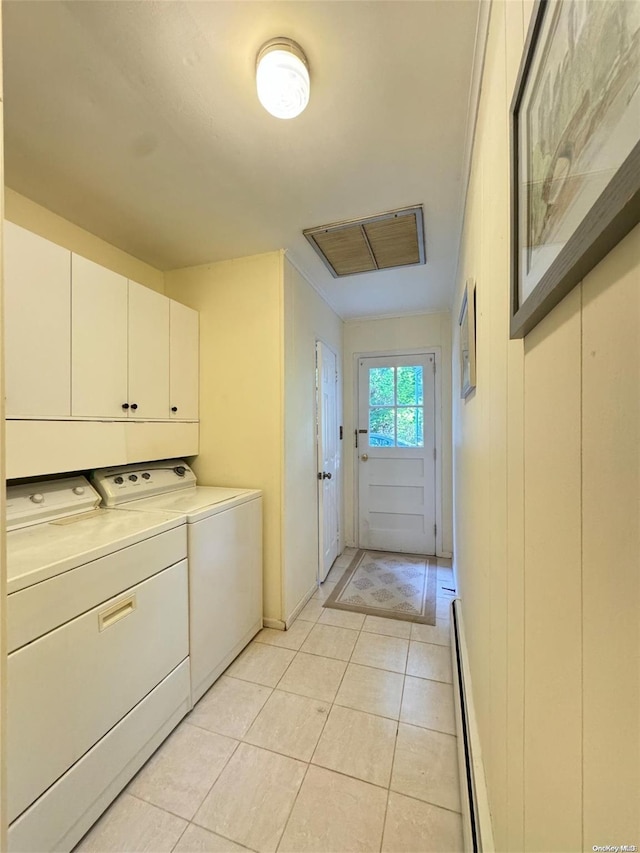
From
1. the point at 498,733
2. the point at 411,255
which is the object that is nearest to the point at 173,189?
the point at 411,255

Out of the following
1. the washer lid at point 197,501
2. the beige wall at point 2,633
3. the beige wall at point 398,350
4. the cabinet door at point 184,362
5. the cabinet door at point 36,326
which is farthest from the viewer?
the beige wall at point 398,350

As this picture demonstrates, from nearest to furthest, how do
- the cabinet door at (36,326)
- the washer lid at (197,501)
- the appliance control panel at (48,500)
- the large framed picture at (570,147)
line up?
the large framed picture at (570,147) < the cabinet door at (36,326) < the appliance control panel at (48,500) < the washer lid at (197,501)

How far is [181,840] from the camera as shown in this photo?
3.49 ft

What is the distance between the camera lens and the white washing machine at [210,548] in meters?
1.61

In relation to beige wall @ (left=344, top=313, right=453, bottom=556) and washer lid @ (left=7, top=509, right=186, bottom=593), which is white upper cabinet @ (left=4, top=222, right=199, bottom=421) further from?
beige wall @ (left=344, top=313, right=453, bottom=556)

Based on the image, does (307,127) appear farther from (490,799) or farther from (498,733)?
(490,799)

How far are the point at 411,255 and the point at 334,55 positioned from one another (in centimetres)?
129

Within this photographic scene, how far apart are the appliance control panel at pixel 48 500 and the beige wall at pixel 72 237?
1280 millimetres

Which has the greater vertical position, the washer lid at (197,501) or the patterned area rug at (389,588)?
the washer lid at (197,501)

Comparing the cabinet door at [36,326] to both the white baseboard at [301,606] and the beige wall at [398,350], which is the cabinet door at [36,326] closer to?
the white baseboard at [301,606]

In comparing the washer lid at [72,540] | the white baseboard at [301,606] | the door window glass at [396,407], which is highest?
the door window glass at [396,407]

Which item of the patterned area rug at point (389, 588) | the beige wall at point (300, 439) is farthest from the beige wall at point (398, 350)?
the beige wall at point (300, 439)

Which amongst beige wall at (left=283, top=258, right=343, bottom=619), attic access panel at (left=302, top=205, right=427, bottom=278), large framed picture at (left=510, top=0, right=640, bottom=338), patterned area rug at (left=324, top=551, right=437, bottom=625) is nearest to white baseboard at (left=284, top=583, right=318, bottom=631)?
beige wall at (left=283, top=258, right=343, bottom=619)

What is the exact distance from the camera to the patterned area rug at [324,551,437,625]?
2391 mm
